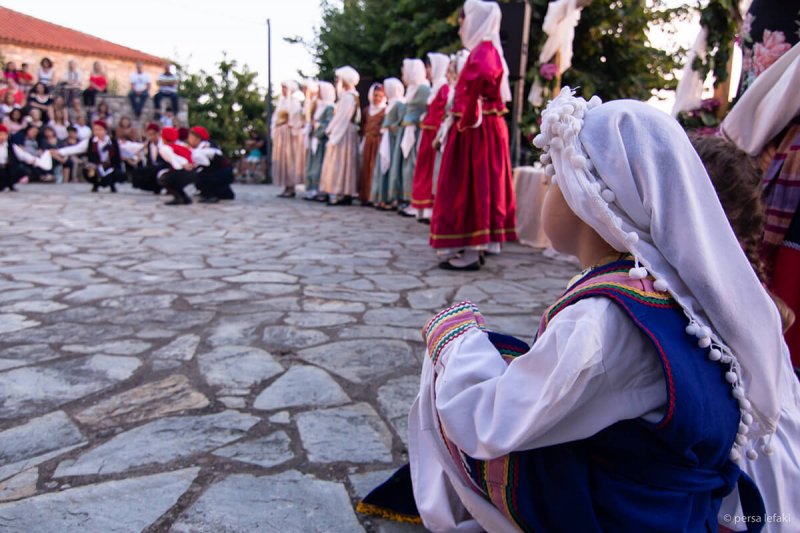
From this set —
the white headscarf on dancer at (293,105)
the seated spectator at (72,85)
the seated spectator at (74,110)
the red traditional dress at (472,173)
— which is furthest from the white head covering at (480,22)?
the seated spectator at (72,85)

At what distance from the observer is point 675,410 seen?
42.9 inches

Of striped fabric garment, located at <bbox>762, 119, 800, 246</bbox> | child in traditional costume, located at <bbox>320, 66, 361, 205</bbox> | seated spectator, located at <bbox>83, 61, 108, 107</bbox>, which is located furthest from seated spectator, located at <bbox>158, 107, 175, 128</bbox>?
striped fabric garment, located at <bbox>762, 119, 800, 246</bbox>

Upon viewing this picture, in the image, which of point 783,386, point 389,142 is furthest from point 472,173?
point 389,142

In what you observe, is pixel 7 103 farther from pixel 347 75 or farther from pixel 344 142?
pixel 347 75

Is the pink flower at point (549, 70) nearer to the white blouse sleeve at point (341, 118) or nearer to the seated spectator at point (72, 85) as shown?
the white blouse sleeve at point (341, 118)

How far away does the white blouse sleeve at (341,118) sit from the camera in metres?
11.4

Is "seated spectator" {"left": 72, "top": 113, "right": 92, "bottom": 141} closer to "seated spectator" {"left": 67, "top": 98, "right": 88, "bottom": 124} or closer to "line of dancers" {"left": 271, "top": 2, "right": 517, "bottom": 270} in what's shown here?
"seated spectator" {"left": 67, "top": 98, "right": 88, "bottom": 124}

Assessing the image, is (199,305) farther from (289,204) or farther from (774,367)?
(289,204)

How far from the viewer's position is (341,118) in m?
11.5

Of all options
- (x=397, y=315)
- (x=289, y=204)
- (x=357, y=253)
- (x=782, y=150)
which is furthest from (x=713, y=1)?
(x=289, y=204)

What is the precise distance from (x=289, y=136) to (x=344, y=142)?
129 inches

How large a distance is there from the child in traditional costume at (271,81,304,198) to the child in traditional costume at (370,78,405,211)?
3509 millimetres

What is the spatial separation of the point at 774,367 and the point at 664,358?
0.97 feet

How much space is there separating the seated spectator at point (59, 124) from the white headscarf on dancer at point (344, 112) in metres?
8.78
